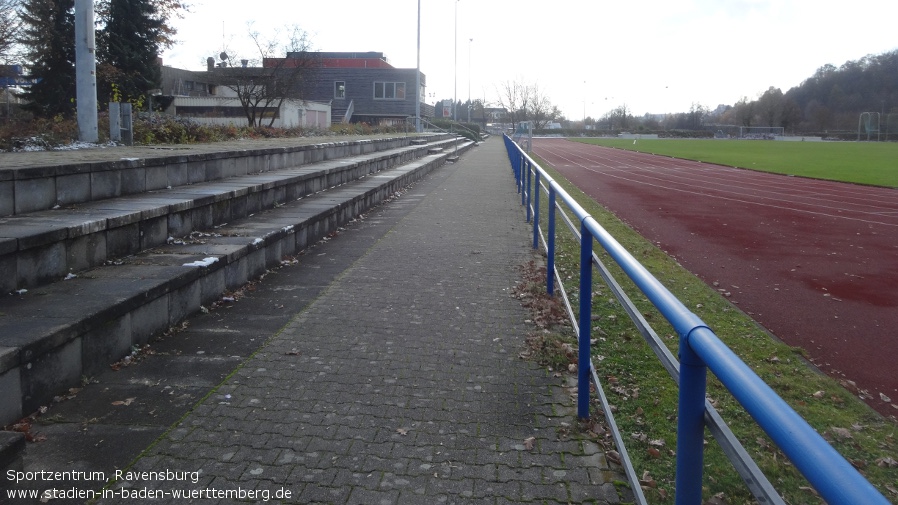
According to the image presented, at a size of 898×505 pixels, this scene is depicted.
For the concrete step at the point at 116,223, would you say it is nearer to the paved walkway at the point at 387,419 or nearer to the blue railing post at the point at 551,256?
the paved walkway at the point at 387,419

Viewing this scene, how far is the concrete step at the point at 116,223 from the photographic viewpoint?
497 centimetres

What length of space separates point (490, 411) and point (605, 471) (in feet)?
2.96

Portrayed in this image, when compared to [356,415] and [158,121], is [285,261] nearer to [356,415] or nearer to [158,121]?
[356,415]

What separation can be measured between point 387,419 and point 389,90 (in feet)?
159

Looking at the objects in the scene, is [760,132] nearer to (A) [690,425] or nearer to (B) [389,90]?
(B) [389,90]

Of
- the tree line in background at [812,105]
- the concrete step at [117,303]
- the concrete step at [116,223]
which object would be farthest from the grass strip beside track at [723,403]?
the tree line in background at [812,105]

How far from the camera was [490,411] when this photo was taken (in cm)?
427

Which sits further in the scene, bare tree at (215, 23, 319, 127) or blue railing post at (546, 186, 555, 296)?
bare tree at (215, 23, 319, 127)

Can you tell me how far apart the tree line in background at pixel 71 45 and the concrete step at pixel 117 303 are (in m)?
20.7

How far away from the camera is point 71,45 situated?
3006 centimetres

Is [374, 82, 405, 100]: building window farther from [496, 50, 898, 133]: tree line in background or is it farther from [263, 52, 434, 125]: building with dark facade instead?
[496, 50, 898, 133]: tree line in background

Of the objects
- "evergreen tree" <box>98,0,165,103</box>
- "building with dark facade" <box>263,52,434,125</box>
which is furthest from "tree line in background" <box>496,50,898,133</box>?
"evergreen tree" <box>98,0,165,103</box>

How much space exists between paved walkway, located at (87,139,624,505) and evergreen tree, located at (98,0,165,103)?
2860cm

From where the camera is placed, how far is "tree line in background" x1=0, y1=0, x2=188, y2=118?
27.9m
